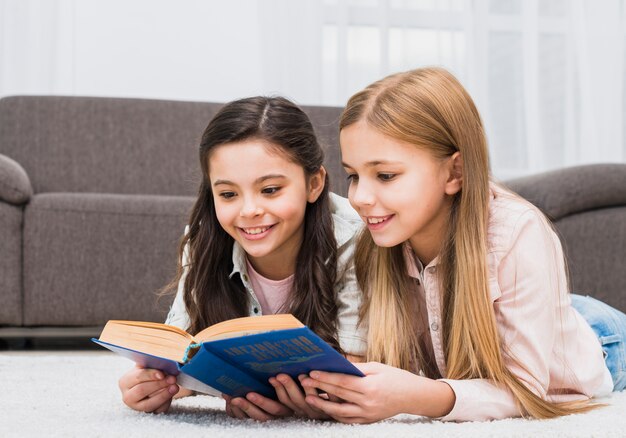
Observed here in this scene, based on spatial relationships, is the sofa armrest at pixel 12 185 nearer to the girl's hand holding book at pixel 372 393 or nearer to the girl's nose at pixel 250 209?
the girl's nose at pixel 250 209

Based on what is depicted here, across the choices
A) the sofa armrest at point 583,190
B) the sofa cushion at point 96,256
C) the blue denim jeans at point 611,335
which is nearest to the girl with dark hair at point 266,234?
the blue denim jeans at point 611,335

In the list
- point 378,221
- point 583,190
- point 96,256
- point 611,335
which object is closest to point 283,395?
point 378,221

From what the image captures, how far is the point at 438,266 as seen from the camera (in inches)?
51.0

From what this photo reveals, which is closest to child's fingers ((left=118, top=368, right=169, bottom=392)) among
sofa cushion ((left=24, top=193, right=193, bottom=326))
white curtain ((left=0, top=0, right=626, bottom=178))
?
sofa cushion ((left=24, top=193, right=193, bottom=326))

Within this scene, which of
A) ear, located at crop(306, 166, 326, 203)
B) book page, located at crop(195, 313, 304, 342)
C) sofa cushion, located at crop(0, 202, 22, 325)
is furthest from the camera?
sofa cushion, located at crop(0, 202, 22, 325)

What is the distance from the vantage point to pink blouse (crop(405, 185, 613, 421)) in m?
1.18

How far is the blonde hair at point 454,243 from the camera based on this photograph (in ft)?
3.95

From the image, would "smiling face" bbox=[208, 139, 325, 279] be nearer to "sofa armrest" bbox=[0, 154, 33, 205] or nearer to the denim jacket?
the denim jacket

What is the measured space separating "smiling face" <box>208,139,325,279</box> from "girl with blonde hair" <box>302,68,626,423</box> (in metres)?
0.16

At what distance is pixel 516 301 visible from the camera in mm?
1224

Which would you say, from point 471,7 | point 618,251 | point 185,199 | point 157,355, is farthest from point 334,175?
point 157,355

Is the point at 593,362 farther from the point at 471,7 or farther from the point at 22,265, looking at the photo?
the point at 471,7

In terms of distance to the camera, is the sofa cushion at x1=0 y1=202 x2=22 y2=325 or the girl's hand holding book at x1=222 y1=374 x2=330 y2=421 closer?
the girl's hand holding book at x1=222 y1=374 x2=330 y2=421

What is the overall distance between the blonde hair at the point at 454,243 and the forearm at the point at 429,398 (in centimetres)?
8
